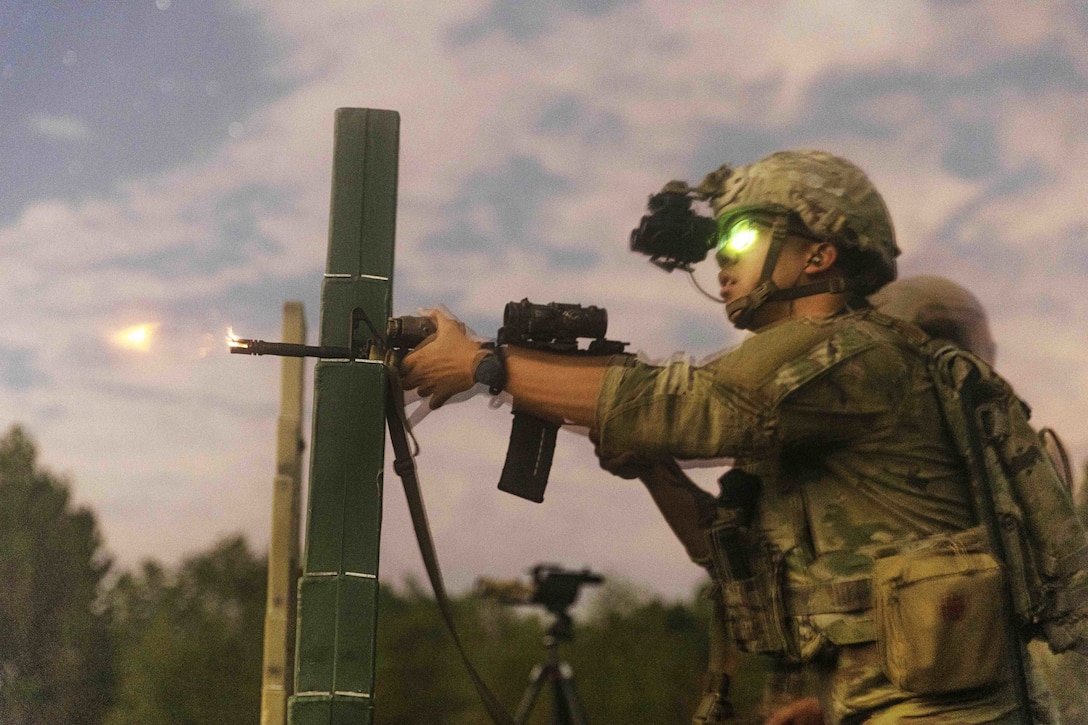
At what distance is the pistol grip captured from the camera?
3906 millimetres

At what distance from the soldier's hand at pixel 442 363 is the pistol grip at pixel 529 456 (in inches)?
10.6

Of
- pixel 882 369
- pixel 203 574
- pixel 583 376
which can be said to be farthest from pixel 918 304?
pixel 203 574

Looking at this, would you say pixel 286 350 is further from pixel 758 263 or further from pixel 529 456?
pixel 758 263

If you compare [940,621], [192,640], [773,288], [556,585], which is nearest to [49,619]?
[556,585]

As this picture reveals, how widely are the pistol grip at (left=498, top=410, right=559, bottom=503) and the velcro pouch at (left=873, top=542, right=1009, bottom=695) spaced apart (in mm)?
1190

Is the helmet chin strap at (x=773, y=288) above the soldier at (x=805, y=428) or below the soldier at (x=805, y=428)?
above

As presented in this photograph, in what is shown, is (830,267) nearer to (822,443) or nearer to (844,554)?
(822,443)

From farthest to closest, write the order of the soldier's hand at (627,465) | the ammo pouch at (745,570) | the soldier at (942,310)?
the soldier at (942,310) → the ammo pouch at (745,570) → the soldier's hand at (627,465)

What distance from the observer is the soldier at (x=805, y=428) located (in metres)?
3.55

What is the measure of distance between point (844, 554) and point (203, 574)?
1713cm

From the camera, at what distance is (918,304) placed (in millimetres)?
5621

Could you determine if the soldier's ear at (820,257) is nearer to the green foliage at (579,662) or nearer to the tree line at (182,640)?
the tree line at (182,640)

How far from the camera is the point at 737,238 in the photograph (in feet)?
13.6

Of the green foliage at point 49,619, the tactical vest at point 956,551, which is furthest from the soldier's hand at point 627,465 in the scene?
the green foliage at point 49,619
